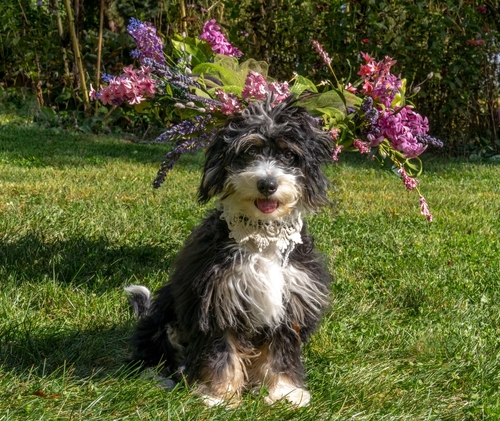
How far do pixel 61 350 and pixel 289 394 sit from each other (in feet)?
3.98

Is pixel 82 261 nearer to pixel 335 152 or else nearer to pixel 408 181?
pixel 335 152

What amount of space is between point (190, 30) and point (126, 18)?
155 cm

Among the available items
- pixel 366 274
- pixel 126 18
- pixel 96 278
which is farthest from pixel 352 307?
pixel 126 18

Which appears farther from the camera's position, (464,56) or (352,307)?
(464,56)

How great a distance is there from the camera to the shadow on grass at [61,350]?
354 centimetres

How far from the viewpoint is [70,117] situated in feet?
40.8

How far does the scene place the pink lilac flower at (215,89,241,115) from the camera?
133 inches

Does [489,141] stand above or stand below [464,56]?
below

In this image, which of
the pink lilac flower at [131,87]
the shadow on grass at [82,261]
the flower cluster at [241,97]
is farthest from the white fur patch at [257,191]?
the shadow on grass at [82,261]

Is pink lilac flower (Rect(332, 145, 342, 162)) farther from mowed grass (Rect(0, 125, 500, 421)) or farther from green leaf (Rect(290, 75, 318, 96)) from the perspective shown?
green leaf (Rect(290, 75, 318, 96))

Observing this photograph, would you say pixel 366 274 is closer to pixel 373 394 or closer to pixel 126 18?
pixel 373 394

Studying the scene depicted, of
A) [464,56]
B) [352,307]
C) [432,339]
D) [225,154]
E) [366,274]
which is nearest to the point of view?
[225,154]

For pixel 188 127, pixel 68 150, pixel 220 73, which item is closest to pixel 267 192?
pixel 188 127

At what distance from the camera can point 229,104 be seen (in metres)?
3.40
